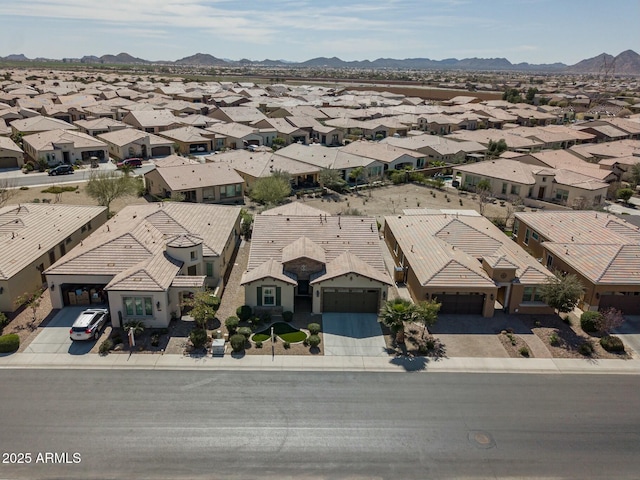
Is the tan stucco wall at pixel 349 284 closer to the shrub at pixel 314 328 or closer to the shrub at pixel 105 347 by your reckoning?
the shrub at pixel 314 328

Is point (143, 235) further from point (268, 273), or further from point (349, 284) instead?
point (349, 284)

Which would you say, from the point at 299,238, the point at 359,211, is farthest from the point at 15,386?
the point at 359,211

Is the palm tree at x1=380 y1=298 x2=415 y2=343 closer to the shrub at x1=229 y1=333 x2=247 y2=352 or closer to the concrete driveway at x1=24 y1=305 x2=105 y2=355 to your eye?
the shrub at x1=229 y1=333 x2=247 y2=352

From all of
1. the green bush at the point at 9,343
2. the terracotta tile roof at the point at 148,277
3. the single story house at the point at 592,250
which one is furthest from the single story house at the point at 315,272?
the single story house at the point at 592,250

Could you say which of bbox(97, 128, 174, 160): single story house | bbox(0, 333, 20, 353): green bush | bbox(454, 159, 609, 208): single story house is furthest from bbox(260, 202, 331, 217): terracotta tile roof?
bbox(97, 128, 174, 160): single story house

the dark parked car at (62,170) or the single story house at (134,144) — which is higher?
the single story house at (134,144)

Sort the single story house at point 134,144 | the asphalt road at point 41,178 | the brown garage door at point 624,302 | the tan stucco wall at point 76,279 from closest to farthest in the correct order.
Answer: the tan stucco wall at point 76,279 < the brown garage door at point 624,302 < the asphalt road at point 41,178 < the single story house at point 134,144
